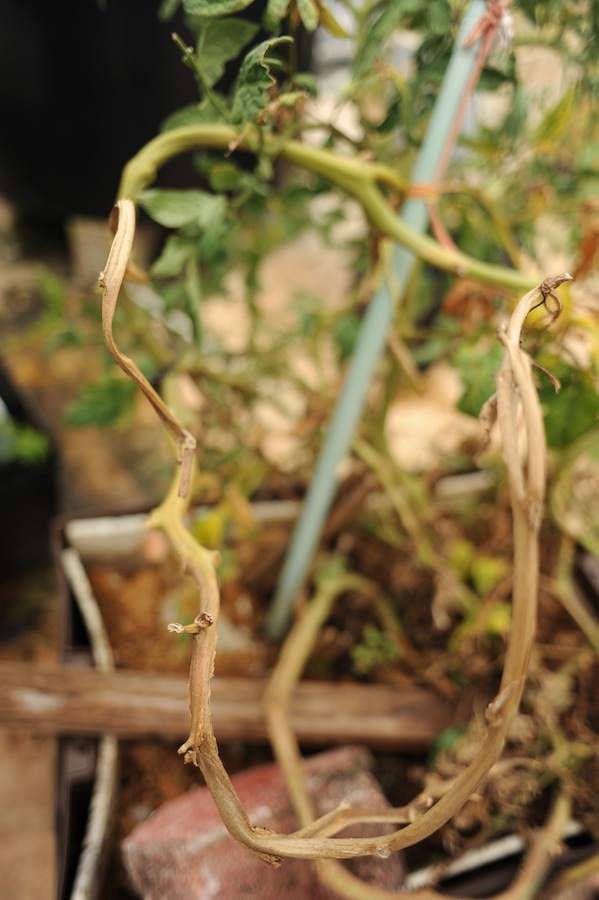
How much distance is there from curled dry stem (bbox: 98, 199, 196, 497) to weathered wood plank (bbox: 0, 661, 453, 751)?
1.07 feet

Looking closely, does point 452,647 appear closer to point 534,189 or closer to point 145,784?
point 145,784

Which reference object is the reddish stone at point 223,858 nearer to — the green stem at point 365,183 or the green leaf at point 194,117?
the green stem at point 365,183

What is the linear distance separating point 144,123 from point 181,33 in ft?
0.44

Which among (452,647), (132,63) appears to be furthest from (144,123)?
(452,647)

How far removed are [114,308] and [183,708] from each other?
17.0 inches

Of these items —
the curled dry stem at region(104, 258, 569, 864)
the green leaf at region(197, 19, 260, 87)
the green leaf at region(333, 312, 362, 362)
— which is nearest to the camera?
the curled dry stem at region(104, 258, 569, 864)

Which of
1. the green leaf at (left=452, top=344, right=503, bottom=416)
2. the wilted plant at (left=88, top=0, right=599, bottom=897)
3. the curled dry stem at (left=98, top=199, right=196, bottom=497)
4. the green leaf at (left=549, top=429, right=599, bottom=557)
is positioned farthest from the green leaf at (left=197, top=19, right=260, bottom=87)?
the green leaf at (left=549, top=429, right=599, bottom=557)

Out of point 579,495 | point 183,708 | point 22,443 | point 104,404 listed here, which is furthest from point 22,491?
point 579,495

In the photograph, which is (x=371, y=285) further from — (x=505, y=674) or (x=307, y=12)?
(x=505, y=674)

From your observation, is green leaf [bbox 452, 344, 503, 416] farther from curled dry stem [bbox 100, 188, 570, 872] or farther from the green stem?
curled dry stem [bbox 100, 188, 570, 872]

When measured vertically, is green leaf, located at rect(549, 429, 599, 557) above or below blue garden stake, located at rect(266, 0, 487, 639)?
below

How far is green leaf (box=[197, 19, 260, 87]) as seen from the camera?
0.41 metres

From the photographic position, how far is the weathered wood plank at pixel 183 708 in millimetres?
601

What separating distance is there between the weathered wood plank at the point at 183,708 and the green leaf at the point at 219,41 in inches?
20.6
